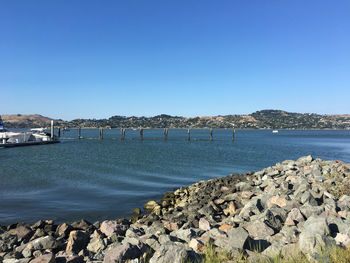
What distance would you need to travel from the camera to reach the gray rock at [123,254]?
17.3 ft

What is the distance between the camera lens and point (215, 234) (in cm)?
673

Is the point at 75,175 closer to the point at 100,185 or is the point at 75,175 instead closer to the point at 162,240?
the point at 100,185

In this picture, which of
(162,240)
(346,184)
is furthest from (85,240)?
(346,184)

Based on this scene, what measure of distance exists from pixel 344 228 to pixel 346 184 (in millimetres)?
5361

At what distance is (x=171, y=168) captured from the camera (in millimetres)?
29500

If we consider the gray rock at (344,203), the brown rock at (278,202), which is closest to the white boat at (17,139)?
the brown rock at (278,202)

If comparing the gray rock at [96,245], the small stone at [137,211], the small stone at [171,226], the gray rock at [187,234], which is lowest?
the small stone at [137,211]

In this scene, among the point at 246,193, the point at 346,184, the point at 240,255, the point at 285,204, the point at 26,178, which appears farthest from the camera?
the point at 26,178

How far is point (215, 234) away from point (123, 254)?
7.86ft

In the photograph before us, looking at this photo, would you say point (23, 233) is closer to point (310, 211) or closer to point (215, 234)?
point (215, 234)

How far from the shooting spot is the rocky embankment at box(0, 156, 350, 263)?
539cm

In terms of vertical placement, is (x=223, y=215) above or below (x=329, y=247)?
below

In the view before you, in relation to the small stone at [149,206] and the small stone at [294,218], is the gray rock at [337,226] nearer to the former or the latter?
the small stone at [294,218]

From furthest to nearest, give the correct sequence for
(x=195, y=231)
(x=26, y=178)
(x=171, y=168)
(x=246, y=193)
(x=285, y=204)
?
(x=171, y=168)
(x=26, y=178)
(x=246, y=193)
(x=285, y=204)
(x=195, y=231)
